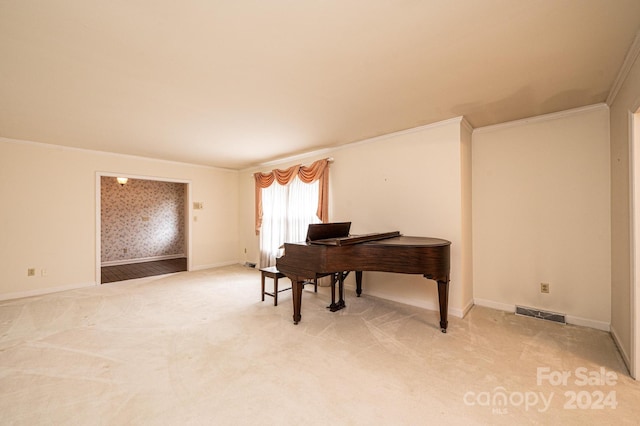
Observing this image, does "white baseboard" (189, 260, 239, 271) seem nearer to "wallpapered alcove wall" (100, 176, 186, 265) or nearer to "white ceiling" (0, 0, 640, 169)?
"wallpapered alcove wall" (100, 176, 186, 265)

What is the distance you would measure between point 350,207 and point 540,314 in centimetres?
269

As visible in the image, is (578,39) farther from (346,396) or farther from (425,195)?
(346,396)

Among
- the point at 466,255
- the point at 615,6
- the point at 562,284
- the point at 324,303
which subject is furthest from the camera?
the point at 324,303

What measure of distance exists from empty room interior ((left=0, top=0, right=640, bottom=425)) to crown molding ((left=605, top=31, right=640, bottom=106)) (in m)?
0.03

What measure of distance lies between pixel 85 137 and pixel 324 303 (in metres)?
4.24

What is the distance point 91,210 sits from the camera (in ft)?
15.0

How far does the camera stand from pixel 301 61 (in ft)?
6.49

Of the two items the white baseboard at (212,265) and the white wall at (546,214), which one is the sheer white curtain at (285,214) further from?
the white wall at (546,214)

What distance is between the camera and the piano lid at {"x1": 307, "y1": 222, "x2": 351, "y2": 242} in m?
2.86

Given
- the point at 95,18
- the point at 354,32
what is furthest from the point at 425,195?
→ the point at 95,18

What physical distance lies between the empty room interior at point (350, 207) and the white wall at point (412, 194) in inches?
1.1

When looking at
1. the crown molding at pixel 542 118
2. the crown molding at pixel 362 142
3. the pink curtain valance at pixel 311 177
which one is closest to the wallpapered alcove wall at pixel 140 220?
the crown molding at pixel 362 142

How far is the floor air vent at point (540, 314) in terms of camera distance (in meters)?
2.93

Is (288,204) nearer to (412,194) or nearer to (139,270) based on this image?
(412,194)
